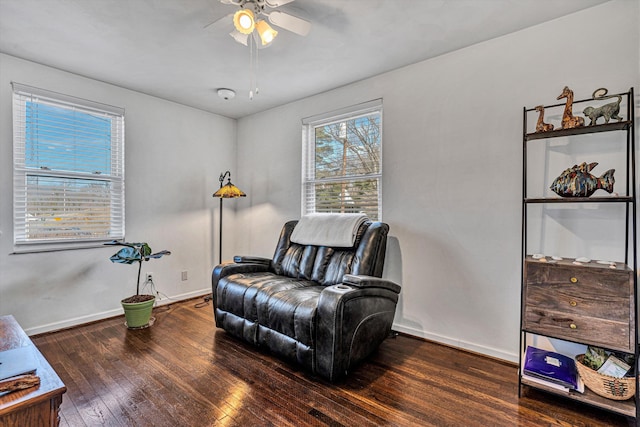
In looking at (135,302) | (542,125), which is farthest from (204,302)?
(542,125)

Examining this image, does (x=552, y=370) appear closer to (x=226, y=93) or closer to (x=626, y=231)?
(x=626, y=231)

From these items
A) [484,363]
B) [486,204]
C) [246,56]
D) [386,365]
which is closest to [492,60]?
[486,204]

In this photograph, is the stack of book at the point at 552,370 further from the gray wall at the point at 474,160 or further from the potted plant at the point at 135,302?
the potted plant at the point at 135,302

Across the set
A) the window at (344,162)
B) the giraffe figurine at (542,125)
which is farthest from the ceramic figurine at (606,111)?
the window at (344,162)

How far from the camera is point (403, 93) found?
2.80 m

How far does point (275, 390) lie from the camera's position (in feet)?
6.22

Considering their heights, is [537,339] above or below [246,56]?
below

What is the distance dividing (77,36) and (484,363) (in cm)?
391

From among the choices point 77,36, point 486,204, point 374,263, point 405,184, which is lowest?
point 374,263

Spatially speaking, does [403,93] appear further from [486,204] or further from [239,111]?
[239,111]

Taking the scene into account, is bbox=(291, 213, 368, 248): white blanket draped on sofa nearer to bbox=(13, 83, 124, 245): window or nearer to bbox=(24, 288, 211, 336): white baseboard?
bbox=(24, 288, 211, 336): white baseboard

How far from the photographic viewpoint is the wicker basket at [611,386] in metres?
1.61

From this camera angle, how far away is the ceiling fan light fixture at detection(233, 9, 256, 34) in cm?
168

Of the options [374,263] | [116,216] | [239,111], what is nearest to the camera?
[374,263]
